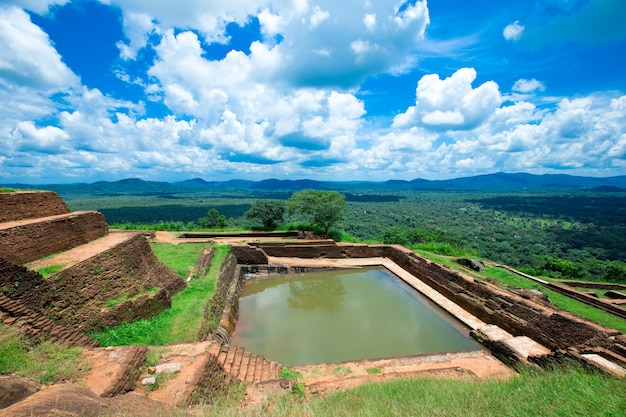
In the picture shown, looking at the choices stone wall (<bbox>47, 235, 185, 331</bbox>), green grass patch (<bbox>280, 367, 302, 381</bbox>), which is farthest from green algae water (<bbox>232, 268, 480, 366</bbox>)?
stone wall (<bbox>47, 235, 185, 331</bbox>)

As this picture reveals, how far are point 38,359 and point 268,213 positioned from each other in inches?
657

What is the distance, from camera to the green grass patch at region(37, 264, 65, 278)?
5641 mm

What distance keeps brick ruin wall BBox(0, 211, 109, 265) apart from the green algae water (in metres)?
5.43

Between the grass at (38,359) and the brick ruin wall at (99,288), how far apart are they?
2.99 feet

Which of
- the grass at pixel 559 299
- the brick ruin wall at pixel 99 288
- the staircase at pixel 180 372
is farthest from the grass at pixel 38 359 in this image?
the grass at pixel 559 299

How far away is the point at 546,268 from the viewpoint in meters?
17.5

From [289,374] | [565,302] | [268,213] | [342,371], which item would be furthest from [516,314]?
[268,213]

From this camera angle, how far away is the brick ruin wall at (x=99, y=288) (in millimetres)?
5082

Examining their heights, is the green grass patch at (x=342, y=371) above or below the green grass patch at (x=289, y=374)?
below

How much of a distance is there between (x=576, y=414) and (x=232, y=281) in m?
11.5

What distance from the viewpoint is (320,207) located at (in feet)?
65.3

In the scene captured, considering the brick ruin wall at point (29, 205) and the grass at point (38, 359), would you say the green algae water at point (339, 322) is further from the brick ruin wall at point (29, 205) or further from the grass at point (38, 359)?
the brick ruin wall at point (29, 205)

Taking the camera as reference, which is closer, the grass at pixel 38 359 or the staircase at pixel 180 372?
the grass at pixel 38 359

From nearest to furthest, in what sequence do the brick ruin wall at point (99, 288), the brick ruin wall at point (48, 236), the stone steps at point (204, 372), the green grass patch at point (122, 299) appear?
the stone steps at point (204, 372) → the brick ruin wall at point (99, 288) → the brick ruin wall at point (48, 236) → the green grass patch at point (122, 299)
